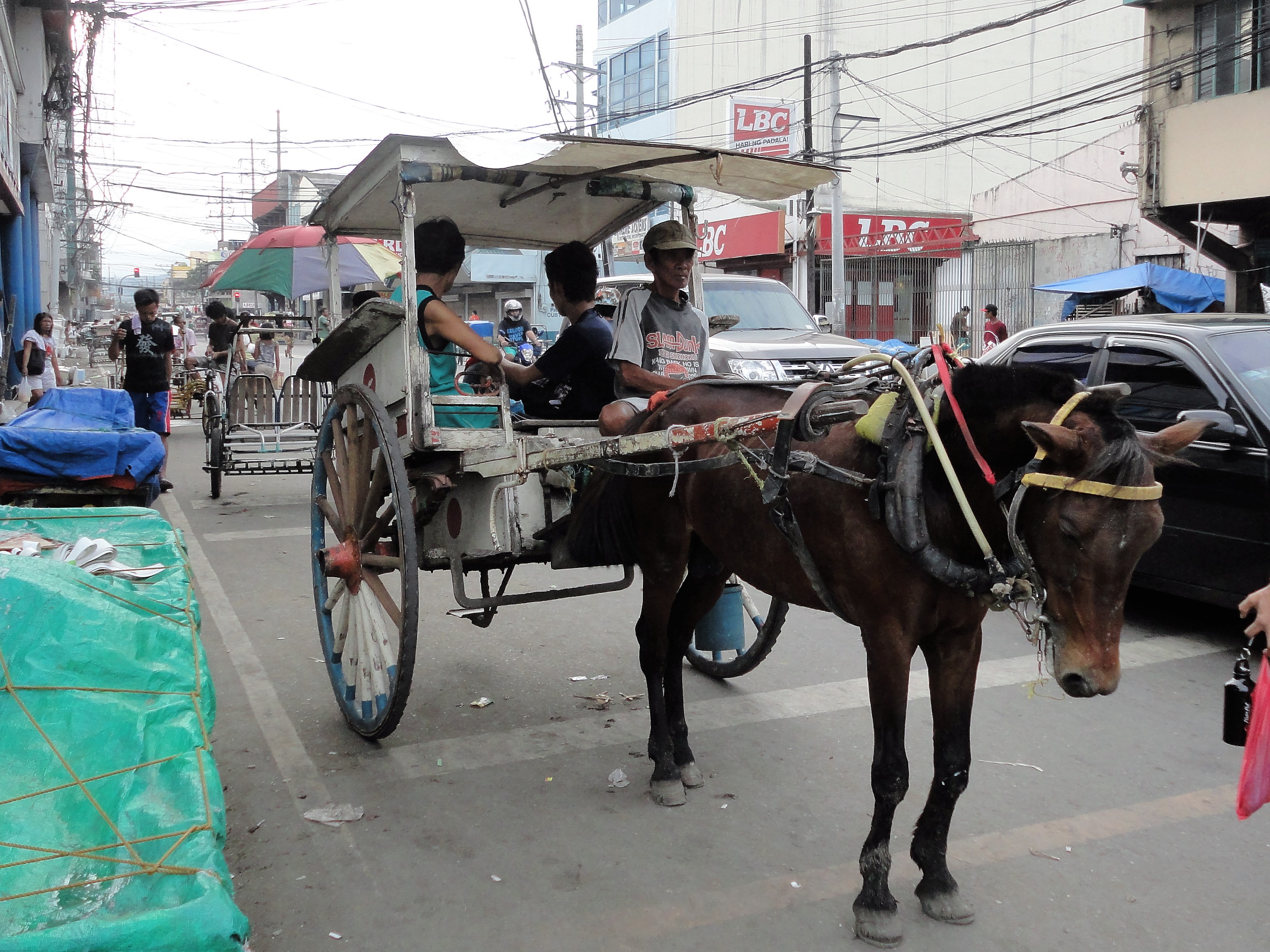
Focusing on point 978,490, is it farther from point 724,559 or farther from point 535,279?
point 535,279

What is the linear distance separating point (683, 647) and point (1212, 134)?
16.9m

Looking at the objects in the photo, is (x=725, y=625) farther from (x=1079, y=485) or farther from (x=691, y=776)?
(x=1079, y=485)

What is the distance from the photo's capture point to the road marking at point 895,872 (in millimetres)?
3127

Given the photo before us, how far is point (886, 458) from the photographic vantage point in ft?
9.80

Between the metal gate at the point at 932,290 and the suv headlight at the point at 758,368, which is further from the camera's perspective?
the metal gate at the point at 932,290

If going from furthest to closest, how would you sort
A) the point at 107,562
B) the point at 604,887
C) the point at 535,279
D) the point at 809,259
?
the point at 535,279
the point at 809,259
the point at 107,562
the point at 604,887

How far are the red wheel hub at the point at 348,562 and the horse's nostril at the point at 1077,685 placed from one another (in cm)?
296

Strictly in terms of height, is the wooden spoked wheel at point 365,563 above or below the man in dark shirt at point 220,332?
below

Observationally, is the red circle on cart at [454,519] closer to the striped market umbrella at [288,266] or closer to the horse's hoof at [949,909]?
the horse's hoof at [949,909]

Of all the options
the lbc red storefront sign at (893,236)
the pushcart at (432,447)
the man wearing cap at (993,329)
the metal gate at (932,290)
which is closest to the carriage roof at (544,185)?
the pushcart at (432,447)

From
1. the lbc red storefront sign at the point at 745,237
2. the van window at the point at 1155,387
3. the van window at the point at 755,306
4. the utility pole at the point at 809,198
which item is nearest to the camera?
the van window at the point at 1155,387

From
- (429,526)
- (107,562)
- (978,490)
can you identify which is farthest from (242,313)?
(978,490)

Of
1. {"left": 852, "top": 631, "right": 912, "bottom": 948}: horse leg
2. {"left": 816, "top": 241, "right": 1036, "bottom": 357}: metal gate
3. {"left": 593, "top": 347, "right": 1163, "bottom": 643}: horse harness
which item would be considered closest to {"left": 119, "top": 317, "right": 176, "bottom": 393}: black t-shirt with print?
{"left": 593, "top": 347, "right": 1163, "bottom": 643}: horse harness

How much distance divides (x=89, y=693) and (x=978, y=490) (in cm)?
240
